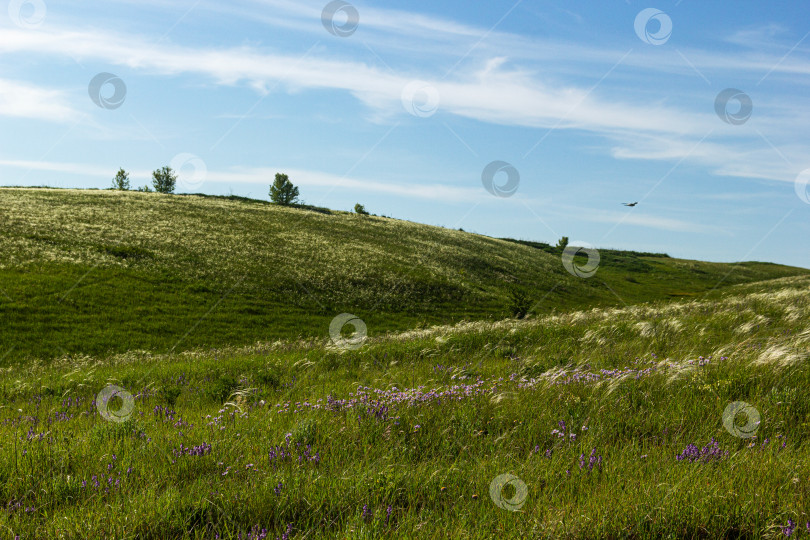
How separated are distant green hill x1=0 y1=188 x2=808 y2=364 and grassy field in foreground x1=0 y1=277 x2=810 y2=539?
804 inches

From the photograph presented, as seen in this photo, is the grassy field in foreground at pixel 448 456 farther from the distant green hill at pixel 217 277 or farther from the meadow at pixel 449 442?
the distant green hill at pixel 217 277

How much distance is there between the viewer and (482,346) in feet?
37.1

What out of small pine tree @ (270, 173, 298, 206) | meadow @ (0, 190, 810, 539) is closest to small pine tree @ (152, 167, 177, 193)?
small pine tree @ (270, 173, 298, 206)

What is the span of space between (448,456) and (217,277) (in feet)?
151

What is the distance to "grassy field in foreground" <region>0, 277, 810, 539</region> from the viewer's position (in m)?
3.57

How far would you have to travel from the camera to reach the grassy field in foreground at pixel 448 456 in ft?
11.7

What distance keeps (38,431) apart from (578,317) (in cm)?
1236

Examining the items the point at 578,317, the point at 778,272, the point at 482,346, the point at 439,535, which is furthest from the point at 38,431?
the point at 778,272

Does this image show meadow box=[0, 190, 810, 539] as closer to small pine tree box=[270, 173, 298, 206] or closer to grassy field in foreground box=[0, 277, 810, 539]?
grassy field in foreground box=[0, 277, 810, 539]

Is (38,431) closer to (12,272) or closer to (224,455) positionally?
(224,455)

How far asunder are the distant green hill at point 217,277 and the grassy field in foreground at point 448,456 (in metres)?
20.4

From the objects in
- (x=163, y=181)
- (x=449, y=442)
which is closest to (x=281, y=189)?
(x=163, y=181)

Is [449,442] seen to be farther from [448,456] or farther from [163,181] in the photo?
[163,181]

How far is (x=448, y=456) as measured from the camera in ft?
15.8
